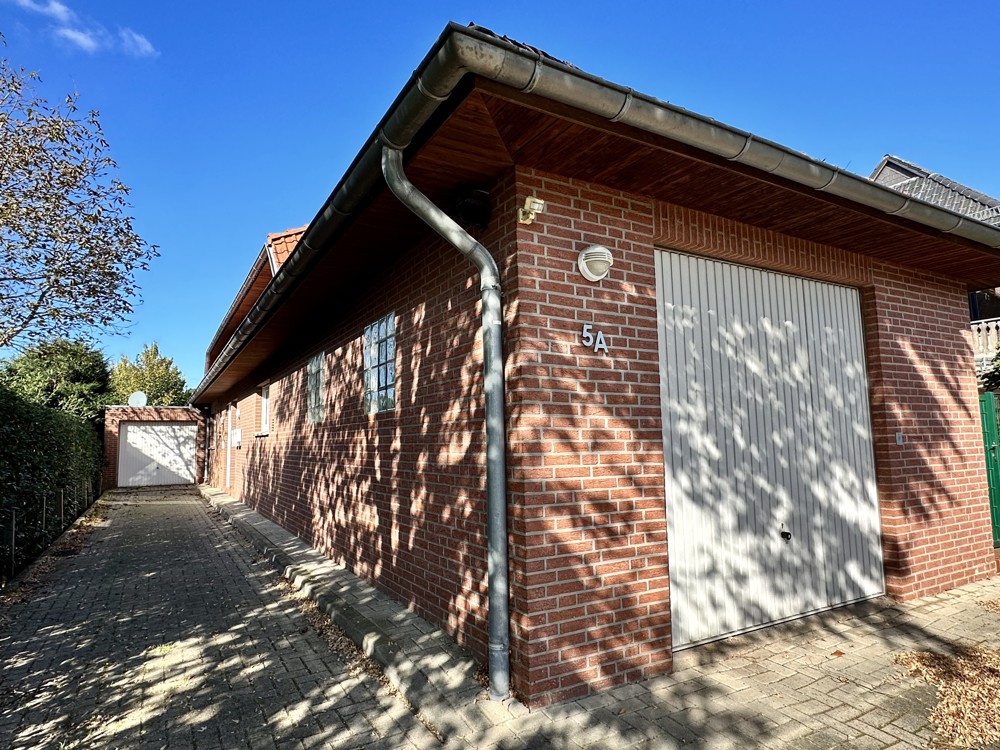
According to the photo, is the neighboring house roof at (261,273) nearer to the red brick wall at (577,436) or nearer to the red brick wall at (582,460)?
the red brick wall at (577,436)

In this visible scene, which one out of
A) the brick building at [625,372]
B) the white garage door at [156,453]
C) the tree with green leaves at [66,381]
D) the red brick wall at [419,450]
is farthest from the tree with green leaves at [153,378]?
the brick building at [625,372]

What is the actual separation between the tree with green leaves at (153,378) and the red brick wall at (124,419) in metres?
14.4

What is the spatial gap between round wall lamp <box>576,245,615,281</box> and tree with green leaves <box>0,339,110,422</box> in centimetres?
1305

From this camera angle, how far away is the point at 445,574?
12.3ft

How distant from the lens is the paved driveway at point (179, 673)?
9.32 ft

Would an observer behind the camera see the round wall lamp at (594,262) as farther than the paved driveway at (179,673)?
Yes

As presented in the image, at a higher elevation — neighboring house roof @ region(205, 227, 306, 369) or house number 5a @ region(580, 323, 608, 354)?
neighboring house roof @ region(205, 227, 306, 369)

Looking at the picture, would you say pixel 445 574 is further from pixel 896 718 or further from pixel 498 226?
pixel 896 718

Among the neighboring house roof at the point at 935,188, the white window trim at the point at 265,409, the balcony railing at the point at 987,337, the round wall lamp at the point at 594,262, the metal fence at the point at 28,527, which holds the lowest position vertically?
the metal fence at the point at 28,527

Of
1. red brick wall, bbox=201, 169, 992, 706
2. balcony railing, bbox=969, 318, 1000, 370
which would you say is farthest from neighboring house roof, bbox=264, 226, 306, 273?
balcony railing, bbox=969, 318, 1000, 370

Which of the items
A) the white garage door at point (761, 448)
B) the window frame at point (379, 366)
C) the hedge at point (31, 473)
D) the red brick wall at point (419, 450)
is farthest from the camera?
the hedge at point (31, 473)

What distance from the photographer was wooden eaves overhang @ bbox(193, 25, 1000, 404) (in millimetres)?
2279

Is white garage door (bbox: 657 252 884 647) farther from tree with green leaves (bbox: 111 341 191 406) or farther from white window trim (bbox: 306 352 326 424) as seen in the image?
tree with green leaves (bbox: 111 341 191 406)

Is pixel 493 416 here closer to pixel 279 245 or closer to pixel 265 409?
pixel 279 245
